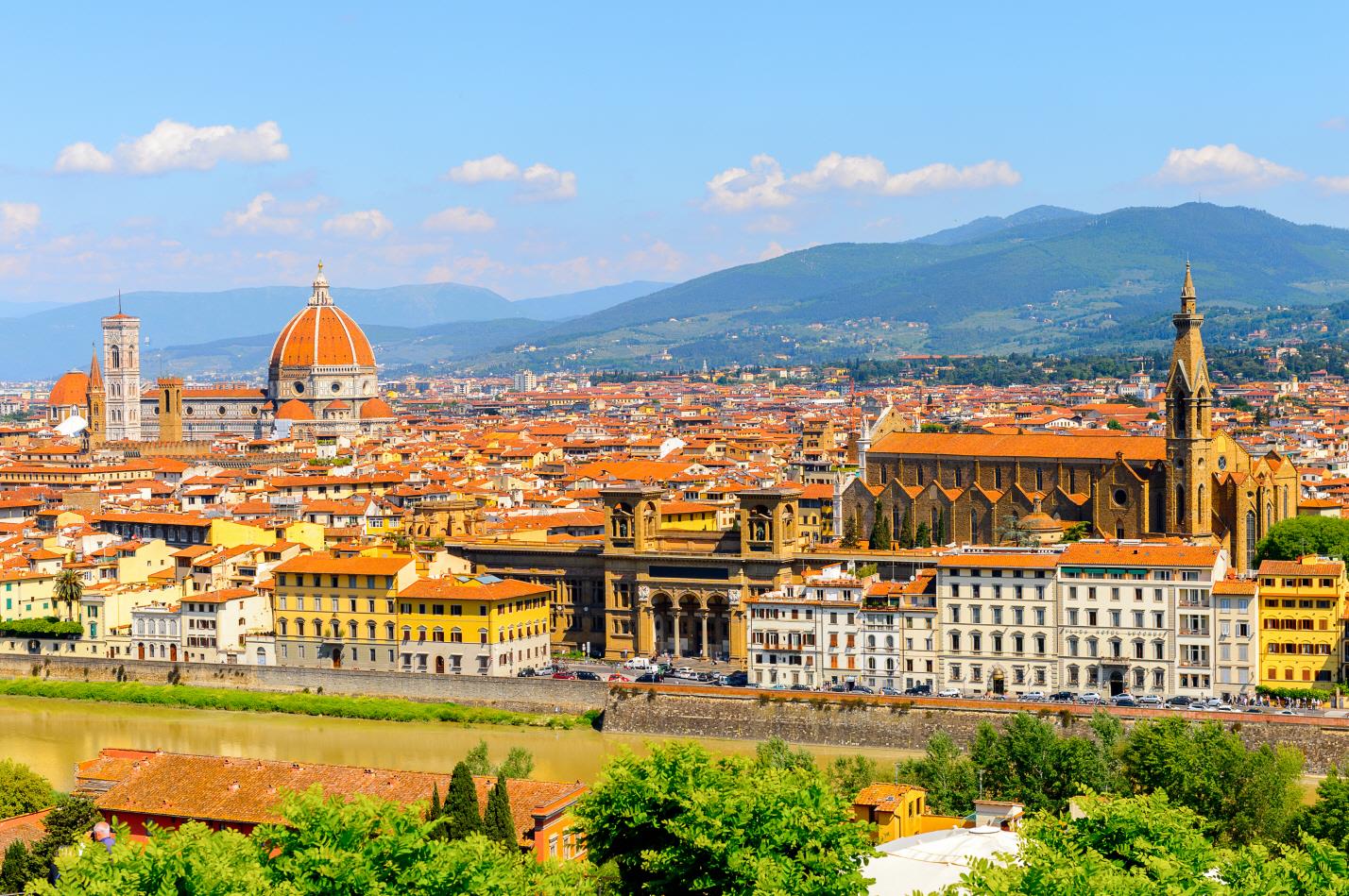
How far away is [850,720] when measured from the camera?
38344mm

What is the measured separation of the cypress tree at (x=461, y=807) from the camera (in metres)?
26.0

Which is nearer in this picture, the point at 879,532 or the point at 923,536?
the point at 879,532

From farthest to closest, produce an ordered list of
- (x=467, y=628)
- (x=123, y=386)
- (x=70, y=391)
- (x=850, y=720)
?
(x=70, y=391), (x=123, y=386), (x=467, y=628), (x=850, y=720)

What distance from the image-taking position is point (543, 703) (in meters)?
41.5

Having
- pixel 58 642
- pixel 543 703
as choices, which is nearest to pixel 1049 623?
pixel 543 703

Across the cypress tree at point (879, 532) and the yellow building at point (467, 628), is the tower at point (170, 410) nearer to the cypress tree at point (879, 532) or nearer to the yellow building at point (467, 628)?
the cypress tree at point (879, 532)

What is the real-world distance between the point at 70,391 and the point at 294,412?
61.2 feet

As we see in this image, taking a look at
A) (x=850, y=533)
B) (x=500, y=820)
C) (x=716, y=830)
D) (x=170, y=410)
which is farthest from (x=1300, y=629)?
(x=170, y=410)

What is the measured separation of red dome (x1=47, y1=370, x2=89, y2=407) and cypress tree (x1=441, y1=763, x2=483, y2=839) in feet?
316

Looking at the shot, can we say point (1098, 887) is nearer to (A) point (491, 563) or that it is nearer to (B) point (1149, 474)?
(A) point (491, 563)

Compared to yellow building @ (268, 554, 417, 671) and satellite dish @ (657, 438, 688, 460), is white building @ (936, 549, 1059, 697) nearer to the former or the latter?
yellow building @ (268, 554, 417, 671)

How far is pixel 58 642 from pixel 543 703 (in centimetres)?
1169

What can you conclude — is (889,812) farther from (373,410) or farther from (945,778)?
(373,410)

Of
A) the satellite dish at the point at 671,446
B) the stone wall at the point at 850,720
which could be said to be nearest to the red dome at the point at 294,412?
the satellite dish at the point at 671,446
